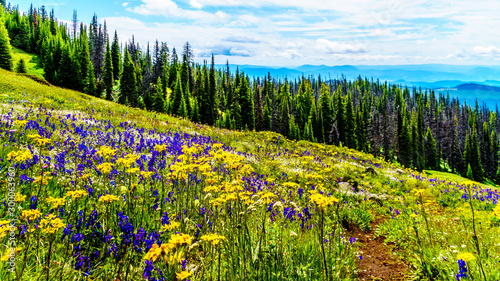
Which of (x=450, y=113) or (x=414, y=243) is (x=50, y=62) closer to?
(x=414, y=243)

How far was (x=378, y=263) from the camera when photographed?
5898 mm

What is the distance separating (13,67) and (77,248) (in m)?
86.2

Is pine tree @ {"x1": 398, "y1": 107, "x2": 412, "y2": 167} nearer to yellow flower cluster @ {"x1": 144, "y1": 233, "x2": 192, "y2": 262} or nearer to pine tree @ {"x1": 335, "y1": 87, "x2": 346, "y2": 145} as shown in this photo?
pine tree @ {"x1": 335, "y1": 87, "x2": 346, "y2": 145}

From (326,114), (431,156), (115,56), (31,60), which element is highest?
(115,56)

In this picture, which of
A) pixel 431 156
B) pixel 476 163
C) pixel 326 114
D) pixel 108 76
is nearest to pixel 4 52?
pixel 108 76

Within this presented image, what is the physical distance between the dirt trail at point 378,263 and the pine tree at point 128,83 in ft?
234

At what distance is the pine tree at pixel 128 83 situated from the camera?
65312 mm

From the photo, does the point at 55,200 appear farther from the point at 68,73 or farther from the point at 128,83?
the point at 68,73

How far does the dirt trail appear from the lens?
5.25 m

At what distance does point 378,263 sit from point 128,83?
73166mm

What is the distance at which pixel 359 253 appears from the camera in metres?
6.16

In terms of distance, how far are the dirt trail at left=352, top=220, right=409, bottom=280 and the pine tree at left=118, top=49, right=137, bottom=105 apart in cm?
7140

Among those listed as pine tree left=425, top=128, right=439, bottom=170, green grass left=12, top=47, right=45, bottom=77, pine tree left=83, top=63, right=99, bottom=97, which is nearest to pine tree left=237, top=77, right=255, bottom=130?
pine tree left=83, top=63, right=99, bottom=97

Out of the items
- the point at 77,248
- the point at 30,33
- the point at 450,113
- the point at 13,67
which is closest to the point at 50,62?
the point at 13,67
